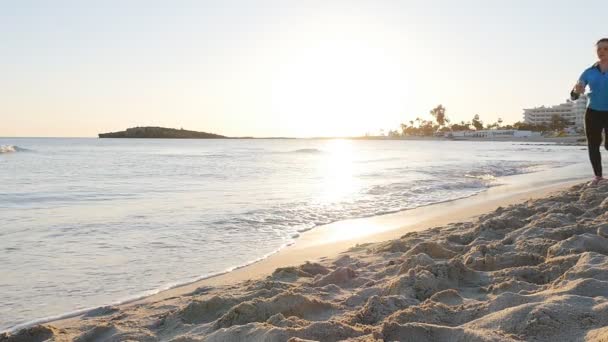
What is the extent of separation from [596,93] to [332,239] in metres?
3.98

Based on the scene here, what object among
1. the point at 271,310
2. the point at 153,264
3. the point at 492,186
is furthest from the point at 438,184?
the point at 271,310

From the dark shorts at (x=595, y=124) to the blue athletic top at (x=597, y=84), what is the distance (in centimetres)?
11

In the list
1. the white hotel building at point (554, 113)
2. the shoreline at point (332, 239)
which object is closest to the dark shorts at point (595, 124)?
the shoreline at point (332, 239)

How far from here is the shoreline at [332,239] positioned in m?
3.79

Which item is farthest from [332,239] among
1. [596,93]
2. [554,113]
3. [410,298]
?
[554,113]

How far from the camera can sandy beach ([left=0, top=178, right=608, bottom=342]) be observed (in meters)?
2.22

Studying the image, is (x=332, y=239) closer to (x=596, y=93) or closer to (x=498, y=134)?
(x=596, y=93)

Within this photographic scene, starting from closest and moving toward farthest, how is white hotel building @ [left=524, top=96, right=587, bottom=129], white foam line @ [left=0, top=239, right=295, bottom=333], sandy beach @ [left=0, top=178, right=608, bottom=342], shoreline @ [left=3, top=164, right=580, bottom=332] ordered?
sandy beach @ [left=0, top=178, right=608, bottom=342]
white foam line @ [left=0, top=239, right=295, bottom=333]
shoreline @ [left=3, top=164, right=580, bottom=332]
white hotel building @ [left=524, top=96, right=587, bottom=129]

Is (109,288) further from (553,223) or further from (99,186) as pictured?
(99,186)

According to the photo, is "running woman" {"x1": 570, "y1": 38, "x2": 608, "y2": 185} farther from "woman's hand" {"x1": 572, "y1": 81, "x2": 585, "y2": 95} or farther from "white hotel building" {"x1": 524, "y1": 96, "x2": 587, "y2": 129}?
"white hotel building" {"x1": 524, "y1": 96, "x2": 587, "y2": 129}

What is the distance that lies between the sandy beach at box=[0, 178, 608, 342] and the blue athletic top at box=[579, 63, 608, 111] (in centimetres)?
261

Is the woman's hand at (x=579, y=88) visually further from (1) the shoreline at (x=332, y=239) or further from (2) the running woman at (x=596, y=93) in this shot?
(1) the shoreline at (x=332, y=239)

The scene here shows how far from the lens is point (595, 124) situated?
682 cm

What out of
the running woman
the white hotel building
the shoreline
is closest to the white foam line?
the shoreline
